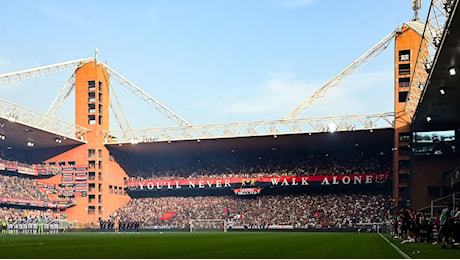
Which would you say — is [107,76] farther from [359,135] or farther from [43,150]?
[359,135]

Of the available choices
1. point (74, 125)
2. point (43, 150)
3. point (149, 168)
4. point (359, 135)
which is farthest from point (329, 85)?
point (43, 150)

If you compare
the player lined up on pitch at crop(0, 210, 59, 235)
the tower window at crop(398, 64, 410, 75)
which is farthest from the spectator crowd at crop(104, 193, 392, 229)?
the player lined up on pitch at crop(0, 210, 59, 235)

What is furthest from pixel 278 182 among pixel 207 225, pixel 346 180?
pixel 207 225

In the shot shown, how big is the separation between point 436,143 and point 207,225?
34.2 m

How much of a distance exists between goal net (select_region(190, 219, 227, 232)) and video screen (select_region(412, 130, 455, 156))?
28002 mm

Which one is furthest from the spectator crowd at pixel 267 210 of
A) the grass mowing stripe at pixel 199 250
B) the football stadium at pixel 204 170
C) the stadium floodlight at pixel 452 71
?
the grass mowing stripe at pixel 199 250

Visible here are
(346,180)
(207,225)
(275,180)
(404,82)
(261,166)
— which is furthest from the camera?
(261,166)

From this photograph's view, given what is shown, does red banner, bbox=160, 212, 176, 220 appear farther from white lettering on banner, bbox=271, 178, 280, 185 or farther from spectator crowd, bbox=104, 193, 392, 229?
white lettering on banner, bbox=271, 178, 280, 185

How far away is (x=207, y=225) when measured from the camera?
2955 inches

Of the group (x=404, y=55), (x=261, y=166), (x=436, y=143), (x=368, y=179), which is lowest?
(x=368, y=179)

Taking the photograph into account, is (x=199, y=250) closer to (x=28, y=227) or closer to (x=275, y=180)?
(x=28, y=227)

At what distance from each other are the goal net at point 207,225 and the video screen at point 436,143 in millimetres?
28002

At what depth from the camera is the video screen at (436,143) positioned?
4986cm

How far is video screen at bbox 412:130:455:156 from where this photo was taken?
4986 centimetres
